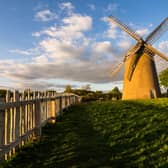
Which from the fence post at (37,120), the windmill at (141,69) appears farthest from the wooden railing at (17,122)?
the windmill at (141,69)

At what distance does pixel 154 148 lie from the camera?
5.98 metres

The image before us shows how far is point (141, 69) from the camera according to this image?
34062mm

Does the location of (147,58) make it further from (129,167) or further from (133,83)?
(129,167)

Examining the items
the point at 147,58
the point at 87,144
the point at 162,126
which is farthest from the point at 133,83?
the point at 87,144

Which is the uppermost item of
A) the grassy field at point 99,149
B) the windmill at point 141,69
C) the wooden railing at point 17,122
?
the windmill at point 141,69

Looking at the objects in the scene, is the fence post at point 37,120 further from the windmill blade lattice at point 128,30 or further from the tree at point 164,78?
the tree at point 164,78

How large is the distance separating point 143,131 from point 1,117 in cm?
443

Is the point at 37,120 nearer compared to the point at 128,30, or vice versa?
the point at 37,120

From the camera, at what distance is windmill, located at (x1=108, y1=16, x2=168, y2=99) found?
112 ft

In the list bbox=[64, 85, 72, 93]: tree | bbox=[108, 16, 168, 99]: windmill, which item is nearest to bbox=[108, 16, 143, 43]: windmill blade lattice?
bbox=[108, 16, 168, 99]: windmill

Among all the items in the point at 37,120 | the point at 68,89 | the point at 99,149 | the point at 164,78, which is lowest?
the point at 99,149

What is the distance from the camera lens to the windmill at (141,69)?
34.1m

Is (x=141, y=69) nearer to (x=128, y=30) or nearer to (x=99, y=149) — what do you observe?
(x=128, y=30)

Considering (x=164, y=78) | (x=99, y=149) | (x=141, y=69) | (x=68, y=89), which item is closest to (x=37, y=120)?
(x=99, y=149)
